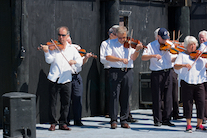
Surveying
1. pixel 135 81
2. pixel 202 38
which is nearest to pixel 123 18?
pixel 135 81

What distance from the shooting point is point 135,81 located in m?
10.3

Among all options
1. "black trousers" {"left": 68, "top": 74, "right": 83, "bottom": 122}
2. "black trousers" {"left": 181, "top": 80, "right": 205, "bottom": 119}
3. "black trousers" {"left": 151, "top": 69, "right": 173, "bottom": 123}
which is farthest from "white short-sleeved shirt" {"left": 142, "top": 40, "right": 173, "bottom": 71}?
"black trousers" {"left": 68, "top": 74, "right": 83, "bottom": 122}

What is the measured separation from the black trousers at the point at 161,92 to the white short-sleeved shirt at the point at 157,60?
0.10 m

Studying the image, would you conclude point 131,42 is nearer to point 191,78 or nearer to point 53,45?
point 191,78

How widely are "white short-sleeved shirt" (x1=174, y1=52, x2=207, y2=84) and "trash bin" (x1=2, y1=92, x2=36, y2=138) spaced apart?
2922mm

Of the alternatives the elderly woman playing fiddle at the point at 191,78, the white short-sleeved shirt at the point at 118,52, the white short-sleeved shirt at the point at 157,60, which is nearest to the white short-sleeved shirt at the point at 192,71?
the elderly woman playing fiddle at the point at 191,78

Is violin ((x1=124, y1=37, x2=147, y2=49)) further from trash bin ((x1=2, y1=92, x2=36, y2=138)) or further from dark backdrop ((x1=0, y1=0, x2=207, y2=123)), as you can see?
trash bin ((x1=2, y1=92, x2=36, y2=138))

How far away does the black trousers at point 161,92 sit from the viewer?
7637mm

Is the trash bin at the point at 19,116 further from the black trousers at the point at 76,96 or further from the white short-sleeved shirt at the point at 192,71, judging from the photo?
the white short-sleeved shirt at the point at 192,71

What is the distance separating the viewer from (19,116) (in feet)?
17.6

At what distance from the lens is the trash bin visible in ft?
17.4

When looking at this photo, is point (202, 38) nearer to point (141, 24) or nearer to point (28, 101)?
point (141, 24)

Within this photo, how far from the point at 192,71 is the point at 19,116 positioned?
3.26 meters

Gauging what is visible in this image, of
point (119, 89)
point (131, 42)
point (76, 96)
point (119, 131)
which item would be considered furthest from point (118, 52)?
point (119, 131)
